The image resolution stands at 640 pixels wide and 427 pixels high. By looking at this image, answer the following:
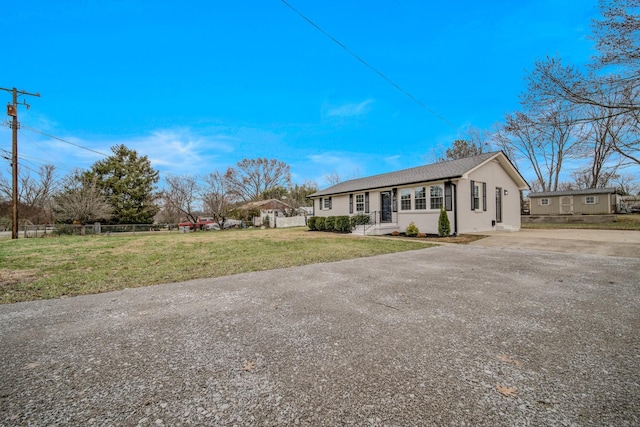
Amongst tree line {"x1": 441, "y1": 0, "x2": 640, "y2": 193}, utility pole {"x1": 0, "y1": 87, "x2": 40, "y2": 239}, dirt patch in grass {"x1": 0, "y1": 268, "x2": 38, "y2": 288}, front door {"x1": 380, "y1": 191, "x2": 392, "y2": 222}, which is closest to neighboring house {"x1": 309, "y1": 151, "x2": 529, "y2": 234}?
front door {"x1": 380, "y1": 191, "x2": 392, "y2": 222}

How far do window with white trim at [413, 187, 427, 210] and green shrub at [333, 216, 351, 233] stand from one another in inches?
157

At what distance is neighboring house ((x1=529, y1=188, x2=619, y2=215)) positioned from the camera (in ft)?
75.4

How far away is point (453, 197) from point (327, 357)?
12.5m

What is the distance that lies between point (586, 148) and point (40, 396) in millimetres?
16140

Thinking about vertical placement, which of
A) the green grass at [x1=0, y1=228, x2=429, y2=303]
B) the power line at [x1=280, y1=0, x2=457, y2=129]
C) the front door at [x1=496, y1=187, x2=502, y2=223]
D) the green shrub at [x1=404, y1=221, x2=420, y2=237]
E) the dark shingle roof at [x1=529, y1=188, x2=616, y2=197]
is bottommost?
the green grass at [x1=0, y1=228, x2=429, y2=303]

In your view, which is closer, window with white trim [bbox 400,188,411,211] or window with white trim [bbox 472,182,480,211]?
window with white trim [bbox 472,182,480,211]

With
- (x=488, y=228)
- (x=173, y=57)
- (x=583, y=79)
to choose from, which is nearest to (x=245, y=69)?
(x=173, y=57)

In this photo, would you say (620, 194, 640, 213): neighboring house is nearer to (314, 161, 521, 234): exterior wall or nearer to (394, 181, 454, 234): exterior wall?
(314, 161, 521, 234): exterior wall

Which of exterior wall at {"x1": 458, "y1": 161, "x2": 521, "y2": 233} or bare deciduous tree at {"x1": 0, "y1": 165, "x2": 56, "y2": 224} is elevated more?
bare deciduous tree at {"x1": 0, "y1": 165, "x2": 56, "y2": 224}

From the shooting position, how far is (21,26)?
1026 centimetres

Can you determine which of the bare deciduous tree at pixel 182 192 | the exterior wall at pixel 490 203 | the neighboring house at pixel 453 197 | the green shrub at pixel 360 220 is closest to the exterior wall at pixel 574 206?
the neighboring house at pixel 453 197

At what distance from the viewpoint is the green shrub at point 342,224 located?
16.3 meters

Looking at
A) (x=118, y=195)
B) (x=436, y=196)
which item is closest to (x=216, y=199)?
(x=118, y=195)

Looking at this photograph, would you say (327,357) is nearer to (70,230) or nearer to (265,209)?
(70,230)
